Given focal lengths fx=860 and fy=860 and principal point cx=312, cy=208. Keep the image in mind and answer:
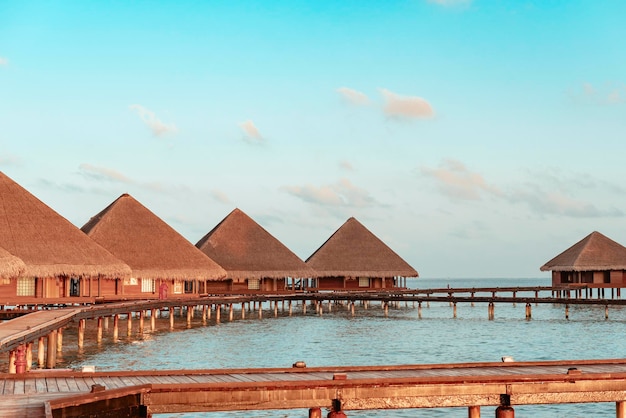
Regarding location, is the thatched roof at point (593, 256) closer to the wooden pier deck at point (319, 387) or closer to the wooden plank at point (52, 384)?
the wooden pier deck at point (319, 387)

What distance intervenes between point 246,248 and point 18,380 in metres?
49.2

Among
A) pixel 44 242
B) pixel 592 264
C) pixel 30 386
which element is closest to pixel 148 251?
pixel 44 242

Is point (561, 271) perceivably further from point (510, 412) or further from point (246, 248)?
point (510, 412)

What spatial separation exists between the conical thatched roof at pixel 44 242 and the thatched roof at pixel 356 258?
24244 mm

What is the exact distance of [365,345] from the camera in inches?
1474

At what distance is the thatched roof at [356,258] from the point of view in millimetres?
67125

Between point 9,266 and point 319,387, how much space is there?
2592 centimetres

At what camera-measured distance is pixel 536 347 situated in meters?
37.5

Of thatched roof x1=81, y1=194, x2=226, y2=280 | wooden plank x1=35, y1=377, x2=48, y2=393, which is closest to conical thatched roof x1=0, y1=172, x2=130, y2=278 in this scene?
thatched roof x1=81, y1=194, x2=226, y2=280

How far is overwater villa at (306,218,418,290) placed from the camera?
67188 millimetres

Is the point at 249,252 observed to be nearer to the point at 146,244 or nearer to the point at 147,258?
the point at 146,244

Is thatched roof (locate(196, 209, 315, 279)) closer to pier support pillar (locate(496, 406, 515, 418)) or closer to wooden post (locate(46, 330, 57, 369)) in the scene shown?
wooden post (locate(46, 330, 57, 369))

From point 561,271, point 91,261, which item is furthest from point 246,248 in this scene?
point 561,271

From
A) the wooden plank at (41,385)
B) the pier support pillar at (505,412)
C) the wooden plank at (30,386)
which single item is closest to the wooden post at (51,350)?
the wooden plank at (41,385)
